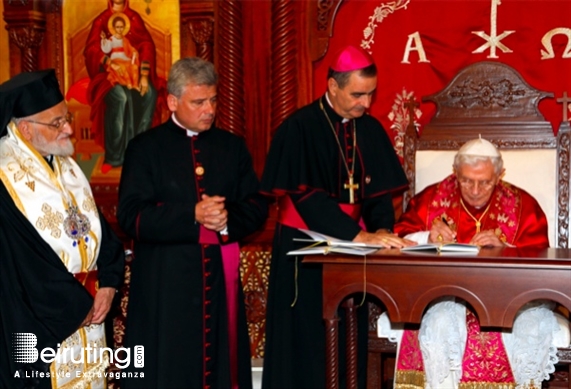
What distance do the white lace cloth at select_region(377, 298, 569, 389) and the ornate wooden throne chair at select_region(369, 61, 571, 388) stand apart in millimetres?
819

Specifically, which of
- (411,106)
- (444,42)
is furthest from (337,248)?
(444,42)

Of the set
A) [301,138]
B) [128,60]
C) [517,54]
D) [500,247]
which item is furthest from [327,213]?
[128,60]

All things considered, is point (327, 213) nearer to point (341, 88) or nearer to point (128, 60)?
point (341, 88)

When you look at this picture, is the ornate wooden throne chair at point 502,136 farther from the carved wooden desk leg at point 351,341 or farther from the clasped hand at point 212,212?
the clasped hand at point 212,212

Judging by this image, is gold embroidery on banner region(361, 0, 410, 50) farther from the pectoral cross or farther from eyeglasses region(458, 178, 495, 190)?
eyeglasses region(458, 178, 495, 190)

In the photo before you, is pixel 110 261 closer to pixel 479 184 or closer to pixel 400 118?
pixel 479 184

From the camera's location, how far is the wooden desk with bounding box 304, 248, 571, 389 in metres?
4.05

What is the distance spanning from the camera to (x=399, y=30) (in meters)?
5.99

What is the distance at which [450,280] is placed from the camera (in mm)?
4176

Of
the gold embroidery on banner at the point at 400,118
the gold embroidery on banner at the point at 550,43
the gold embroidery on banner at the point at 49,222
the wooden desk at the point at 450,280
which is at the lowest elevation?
the wooden desk at the point at 450,280

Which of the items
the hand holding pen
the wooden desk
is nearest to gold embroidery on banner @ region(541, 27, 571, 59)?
the hand holding pen

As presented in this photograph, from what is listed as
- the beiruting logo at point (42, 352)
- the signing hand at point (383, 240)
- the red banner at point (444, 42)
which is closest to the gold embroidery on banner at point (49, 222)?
the beiruting logo at point (42, 352)

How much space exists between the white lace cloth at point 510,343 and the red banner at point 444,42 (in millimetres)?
1658

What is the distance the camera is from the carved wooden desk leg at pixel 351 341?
4.56 m
